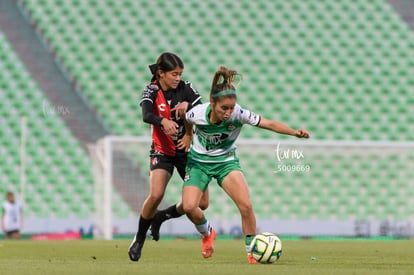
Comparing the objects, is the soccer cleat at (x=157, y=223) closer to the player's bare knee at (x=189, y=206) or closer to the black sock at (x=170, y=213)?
the black sock at (x=170, y=213)

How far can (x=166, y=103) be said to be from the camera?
28.9ft

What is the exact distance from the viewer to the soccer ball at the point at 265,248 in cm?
798

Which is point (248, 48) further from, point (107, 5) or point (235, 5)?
point (107, 5)

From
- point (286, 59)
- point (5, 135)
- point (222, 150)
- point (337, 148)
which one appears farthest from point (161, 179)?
point (286, 59)

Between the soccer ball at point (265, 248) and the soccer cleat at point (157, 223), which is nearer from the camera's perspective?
the soccer ball at point (265, 248)

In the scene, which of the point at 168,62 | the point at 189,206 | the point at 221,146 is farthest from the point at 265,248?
the point at 168,62

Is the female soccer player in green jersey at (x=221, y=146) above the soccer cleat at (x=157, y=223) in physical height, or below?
above

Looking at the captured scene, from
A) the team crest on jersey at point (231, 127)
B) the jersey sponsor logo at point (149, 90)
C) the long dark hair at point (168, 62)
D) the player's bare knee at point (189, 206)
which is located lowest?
the player's bare knee at point (189, 206)

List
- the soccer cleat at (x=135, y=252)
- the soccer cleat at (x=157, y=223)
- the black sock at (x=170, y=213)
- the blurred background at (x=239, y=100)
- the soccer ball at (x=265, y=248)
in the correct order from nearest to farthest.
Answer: the soccer ball at (x=265, y=248) < the soccer cleat at (x=135, y=252) < the black sock at (x=170, y=213) < the soccer cleat at (x=157, y=223) < the blurred background at (x=239, y=100)

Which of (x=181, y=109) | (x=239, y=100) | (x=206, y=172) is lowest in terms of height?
(x=206, y=172)

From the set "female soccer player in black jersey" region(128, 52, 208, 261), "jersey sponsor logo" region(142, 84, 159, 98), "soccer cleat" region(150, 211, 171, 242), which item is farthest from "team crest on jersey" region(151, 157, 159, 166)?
"soccer cleat" region(150, 211, 171, 242)

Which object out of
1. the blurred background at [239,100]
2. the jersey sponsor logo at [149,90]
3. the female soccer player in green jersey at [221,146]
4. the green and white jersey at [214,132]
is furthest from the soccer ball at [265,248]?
the blurred background at [239,100]

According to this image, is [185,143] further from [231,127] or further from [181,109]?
→ [231,127]

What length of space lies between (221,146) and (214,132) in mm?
167
